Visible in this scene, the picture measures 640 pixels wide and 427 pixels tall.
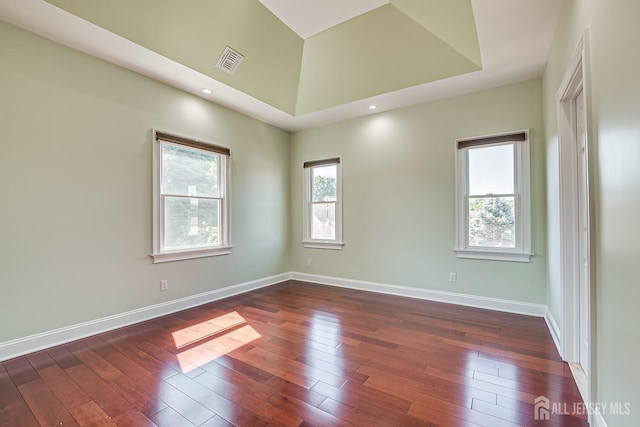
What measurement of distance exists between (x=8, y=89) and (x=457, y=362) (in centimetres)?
438

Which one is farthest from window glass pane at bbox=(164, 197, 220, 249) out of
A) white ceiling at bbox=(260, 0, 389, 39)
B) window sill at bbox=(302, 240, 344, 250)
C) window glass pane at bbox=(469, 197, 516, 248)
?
window glass pane at bbox=(469, 197, 516, 248)

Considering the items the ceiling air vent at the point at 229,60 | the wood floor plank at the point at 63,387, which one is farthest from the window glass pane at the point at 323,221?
the wood floor plank at the point at 63,387

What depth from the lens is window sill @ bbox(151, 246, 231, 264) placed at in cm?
340

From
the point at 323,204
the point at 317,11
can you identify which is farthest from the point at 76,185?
the point at 323,204

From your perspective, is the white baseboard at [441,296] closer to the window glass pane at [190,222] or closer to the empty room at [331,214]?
the empty room at [331,214]

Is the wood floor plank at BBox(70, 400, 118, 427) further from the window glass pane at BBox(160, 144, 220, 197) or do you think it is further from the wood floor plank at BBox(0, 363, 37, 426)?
the window glass pane at BBox(160, 144, 220, 197)

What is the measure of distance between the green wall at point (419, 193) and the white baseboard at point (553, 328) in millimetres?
234

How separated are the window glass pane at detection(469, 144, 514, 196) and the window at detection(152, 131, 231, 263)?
3.41 m

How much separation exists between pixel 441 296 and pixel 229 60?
4.00 meters

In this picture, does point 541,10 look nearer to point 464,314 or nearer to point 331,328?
point 464,314

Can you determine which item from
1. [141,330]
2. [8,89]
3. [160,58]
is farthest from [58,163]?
[141,330]

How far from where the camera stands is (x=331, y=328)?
3049mm

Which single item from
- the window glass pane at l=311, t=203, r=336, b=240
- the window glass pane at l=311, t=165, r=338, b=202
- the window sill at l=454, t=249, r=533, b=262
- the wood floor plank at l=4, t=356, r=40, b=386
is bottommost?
the wood floor plank at l=4, t=356, r=40, b=386

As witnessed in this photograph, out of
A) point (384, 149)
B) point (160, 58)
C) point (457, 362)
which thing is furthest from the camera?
point (384, 149)
